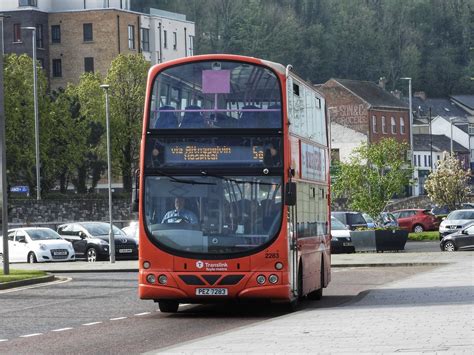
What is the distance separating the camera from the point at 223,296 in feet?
77.6

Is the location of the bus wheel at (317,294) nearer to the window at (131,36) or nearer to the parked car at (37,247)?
the parked car at (37,247)

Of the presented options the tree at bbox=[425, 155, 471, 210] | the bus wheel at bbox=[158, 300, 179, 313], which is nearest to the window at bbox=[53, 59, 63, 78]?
the tree at bbox=[425, 155, 471, 210]

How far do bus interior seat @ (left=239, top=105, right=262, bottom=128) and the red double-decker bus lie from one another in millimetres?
17

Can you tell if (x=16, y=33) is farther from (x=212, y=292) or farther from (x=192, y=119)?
(x=212, y=292)

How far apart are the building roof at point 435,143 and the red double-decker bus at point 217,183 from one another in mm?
116132

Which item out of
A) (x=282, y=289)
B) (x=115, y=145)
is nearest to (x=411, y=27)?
(x=115, y=145)

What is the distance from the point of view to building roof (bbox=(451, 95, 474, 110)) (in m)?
172

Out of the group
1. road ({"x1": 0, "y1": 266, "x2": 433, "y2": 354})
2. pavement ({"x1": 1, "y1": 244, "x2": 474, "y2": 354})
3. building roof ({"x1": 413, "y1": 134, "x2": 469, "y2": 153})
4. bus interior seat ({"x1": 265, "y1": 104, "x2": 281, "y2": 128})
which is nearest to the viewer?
pavement ({"x1": 1, "y1": 244, "x2": 474, "y2": 354})

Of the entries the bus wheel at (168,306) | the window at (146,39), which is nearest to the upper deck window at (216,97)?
the bus wheel at (168,306)

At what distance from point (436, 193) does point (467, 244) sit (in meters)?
30.8

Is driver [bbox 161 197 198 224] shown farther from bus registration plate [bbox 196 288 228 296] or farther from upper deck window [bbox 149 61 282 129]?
upper deck window [bbox 149 61 282 129]

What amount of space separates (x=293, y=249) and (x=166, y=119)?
3125mm

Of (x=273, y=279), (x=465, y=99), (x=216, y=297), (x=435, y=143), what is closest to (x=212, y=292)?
(x=216, y=297)

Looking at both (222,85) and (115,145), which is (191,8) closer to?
(115,145)
